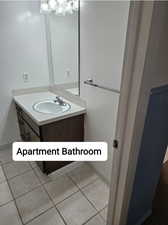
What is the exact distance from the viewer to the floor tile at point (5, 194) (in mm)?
1559

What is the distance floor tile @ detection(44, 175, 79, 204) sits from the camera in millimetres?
1611

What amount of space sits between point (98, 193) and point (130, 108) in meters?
1.30

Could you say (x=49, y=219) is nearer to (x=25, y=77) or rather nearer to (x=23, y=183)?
(x=23, y=183)

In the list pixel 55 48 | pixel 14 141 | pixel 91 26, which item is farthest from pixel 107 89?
pixel 14 141

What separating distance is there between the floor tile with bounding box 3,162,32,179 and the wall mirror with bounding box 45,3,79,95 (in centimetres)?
116

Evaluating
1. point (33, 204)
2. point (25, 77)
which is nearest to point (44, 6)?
point (25, 77)

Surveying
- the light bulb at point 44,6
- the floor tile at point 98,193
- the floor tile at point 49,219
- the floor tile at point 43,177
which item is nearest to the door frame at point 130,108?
the floor tile at point 98,193

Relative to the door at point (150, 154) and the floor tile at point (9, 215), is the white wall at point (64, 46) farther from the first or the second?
the floor tile at point (9, 215)

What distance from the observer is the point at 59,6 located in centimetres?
184

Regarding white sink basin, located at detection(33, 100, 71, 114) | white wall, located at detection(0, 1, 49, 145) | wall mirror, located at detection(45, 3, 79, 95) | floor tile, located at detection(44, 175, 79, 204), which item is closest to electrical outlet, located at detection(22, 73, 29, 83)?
white wall, located at detection(0, 1, 49, 145)

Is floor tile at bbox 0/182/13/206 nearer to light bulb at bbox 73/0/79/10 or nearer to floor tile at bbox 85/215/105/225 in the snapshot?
floor tile at bbox 85/215/105/225

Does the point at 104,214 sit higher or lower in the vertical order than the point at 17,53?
lower

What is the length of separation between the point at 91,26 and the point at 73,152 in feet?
4.60

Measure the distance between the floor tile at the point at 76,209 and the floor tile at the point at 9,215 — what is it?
392 millimetres
